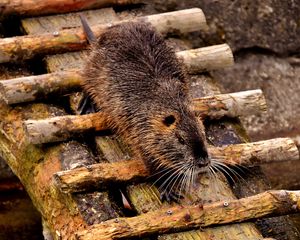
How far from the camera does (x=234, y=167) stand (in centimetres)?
520

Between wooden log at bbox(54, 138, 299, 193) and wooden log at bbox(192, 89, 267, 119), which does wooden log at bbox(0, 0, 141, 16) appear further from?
wooden log at bbox(54, 138, 299, 193)

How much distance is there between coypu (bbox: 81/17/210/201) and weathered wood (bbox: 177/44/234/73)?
1.45 ft

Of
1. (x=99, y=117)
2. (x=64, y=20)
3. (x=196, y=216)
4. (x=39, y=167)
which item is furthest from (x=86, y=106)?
(x=196, y=216)

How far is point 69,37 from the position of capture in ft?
20.1

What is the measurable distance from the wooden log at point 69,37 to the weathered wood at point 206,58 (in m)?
0.36

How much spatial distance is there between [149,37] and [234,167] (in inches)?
38.1

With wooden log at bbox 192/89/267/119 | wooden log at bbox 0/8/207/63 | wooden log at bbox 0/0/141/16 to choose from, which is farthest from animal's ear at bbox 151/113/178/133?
wooden log at bbox 0/0/141/16

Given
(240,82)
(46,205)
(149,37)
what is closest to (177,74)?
(149,37)

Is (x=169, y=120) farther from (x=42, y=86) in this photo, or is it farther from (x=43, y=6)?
(x=43, y=6)

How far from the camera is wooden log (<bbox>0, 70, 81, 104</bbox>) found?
5.61m

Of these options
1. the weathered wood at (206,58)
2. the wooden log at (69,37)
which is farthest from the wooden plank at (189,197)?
the wooden log at (69,37)

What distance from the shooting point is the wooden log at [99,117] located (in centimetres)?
524

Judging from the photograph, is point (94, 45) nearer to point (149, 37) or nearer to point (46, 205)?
point (149, 37)

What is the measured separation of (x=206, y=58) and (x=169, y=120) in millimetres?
1154
